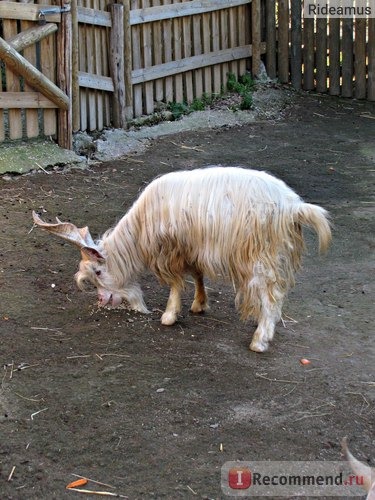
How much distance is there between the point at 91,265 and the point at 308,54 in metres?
7.39

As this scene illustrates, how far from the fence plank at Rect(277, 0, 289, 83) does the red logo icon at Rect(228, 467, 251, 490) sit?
29.7ft

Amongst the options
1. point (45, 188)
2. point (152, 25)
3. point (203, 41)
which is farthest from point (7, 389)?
point (203, 41)

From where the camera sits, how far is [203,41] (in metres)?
11.1

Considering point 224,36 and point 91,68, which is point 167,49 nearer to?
point 224,36

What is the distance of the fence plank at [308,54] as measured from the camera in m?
11.8

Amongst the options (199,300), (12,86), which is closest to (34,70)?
(12,86)

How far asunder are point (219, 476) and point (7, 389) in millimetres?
1396

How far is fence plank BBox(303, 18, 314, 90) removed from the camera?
11.8 metres

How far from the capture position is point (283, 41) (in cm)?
1205

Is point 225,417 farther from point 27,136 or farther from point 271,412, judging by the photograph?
point 27,136

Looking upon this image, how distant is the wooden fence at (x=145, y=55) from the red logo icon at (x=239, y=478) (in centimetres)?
552

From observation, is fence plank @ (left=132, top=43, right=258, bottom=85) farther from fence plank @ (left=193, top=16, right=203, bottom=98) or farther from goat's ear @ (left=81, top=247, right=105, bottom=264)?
goat's ear @ (left=81, top=247, right=105, bottom=264)

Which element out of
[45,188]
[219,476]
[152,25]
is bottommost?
[219,476]

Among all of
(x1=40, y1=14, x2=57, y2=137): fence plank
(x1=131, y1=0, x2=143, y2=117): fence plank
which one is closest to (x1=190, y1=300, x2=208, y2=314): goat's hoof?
(x1=40, y1=14, x2=57, y2=137): fence plank
